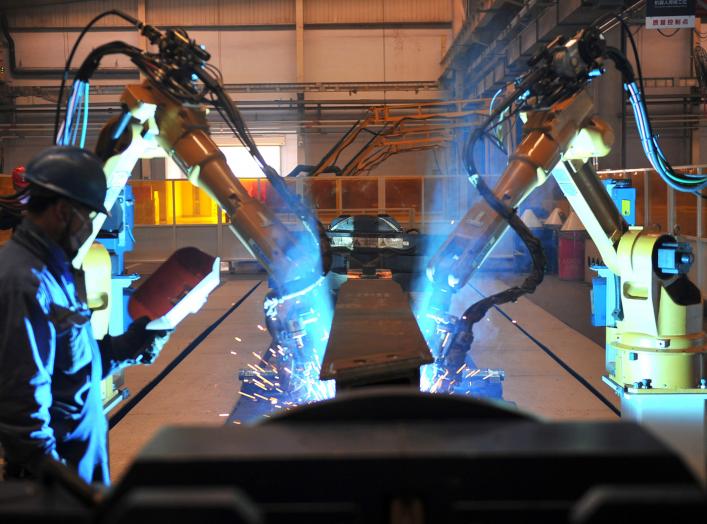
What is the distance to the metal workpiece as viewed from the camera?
2463mm

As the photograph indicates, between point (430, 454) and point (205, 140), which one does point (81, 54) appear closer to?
point (205, 140)

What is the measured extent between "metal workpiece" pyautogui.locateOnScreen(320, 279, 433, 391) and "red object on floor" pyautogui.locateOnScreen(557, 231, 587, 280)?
32.7ft

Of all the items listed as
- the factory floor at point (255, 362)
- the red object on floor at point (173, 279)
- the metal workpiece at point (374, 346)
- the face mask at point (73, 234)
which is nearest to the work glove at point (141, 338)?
the red object on floor at point (173, 279)

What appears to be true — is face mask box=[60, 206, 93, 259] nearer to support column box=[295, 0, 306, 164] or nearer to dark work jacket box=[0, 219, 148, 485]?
dark work jacket box=[0, 219, 148, 485]

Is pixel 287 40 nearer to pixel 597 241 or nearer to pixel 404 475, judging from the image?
pixel 597 241

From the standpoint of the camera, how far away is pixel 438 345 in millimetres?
4324

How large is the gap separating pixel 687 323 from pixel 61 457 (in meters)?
3.54

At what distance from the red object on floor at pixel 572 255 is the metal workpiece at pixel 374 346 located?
9.96m

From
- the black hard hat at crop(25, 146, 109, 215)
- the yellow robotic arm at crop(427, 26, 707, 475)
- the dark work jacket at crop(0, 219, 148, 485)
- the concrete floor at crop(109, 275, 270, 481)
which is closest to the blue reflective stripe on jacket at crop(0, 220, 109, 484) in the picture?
the dark work jacket at crop(0, 219, 148, 485)

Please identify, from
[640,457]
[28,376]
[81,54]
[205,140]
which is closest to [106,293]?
[205,140]

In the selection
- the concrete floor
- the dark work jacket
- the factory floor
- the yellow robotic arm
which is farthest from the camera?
the factory floor

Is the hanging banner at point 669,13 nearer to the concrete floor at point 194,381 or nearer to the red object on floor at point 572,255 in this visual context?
the red object on floor at point 572,255

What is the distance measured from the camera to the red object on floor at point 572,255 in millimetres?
12898

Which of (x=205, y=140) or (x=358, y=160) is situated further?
(x=358, y=160)
